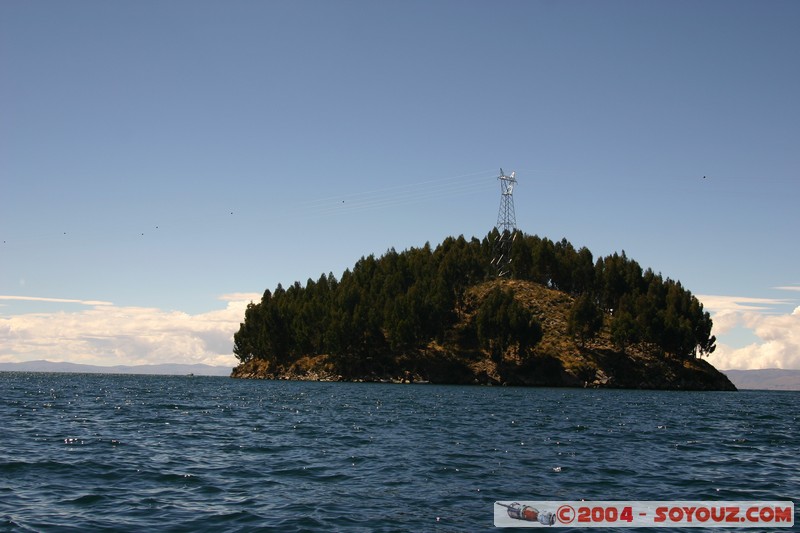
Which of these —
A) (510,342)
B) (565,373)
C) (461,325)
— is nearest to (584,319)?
(565,373)

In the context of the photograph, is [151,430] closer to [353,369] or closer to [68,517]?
[68,517]

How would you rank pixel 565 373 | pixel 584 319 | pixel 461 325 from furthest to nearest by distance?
pixel 461 325
pixel 584 319
pixel 565 373

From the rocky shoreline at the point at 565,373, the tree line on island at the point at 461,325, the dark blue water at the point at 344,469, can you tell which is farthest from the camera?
the tree line on island at the point at 461,325

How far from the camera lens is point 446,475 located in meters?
27.2

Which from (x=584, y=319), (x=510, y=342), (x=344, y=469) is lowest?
(x=344, y=469)

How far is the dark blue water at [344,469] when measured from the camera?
20219mm

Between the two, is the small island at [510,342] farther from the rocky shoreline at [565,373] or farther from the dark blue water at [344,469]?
the dark blue water at [344,469]

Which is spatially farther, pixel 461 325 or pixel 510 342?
pixel 461 325

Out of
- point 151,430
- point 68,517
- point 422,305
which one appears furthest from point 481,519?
point 422,305

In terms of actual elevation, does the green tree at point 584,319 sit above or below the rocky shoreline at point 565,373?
above

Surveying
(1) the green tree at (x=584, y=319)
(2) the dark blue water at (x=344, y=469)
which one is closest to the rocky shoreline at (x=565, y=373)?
(1) the green tree at (x=584, y=319)

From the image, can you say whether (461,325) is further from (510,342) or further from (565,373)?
(565,373)

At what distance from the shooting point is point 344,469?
28.5 meters

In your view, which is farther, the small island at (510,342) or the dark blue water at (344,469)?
the small island at (510,342)
